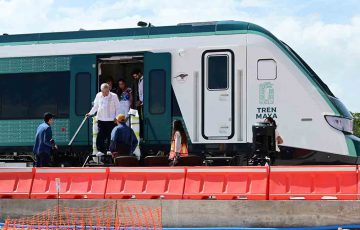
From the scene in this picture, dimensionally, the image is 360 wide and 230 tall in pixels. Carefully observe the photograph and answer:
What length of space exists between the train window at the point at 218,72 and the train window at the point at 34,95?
349cm

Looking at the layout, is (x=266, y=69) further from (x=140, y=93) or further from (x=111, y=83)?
(x=111, y=83)

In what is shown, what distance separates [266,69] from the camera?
570 inches

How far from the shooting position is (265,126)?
13133 millimetres

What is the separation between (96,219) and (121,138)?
128 inches

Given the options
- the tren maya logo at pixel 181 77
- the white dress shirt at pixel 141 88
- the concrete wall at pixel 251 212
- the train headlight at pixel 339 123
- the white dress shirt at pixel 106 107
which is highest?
the tren maya logo at pixel 181 77

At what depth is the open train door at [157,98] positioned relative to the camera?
15.1 metres

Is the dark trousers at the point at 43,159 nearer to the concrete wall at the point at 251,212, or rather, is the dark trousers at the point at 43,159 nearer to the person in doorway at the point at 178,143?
the person in doorway at the point at 178,143

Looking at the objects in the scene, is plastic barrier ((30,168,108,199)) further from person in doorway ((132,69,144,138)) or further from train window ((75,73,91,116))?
train window ((75,73,91,116))

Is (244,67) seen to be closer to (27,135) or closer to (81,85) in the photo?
(81,85)

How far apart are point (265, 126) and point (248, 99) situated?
1488mm

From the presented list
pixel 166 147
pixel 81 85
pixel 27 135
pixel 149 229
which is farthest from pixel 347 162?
pixel 27 135

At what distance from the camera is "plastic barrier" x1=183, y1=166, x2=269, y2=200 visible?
1105cm

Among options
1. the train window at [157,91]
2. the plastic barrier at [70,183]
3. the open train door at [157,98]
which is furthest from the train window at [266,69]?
the plastic barrier at [70,183]

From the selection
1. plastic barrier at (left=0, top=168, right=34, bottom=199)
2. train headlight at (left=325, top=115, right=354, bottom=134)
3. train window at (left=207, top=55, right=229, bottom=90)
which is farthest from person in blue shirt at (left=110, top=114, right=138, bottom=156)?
train headlight at (left=325, top=115, right=354, bottom=134)
